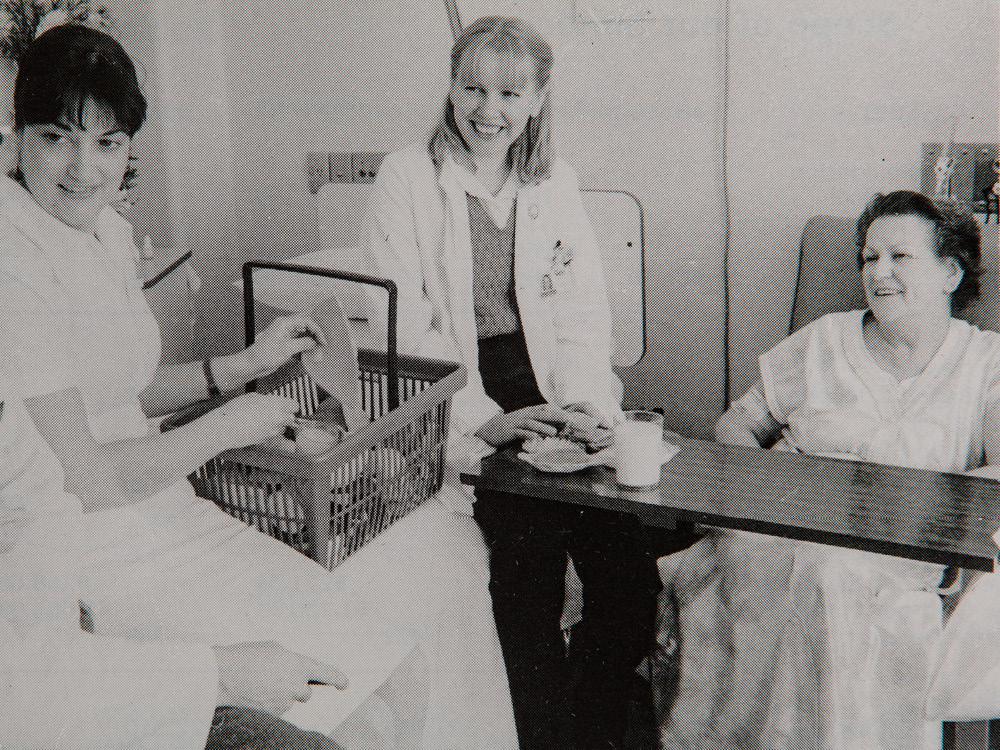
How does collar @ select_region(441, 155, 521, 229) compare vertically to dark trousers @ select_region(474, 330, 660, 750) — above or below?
above

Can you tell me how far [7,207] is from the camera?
0.76 m

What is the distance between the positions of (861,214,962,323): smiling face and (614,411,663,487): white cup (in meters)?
0.60

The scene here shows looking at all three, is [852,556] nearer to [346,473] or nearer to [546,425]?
[546,425]

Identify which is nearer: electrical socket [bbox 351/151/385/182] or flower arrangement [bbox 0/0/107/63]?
flower arrangement [bbox 0/0/107/63]

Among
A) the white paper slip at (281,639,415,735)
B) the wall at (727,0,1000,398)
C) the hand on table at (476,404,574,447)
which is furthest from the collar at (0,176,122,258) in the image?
the wall at (727,0,1000,398)

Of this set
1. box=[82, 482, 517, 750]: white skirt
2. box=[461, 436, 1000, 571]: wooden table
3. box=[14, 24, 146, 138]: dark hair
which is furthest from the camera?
box=[461, 436, 1000, 571]: wooden table

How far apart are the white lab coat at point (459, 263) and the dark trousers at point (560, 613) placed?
20cm

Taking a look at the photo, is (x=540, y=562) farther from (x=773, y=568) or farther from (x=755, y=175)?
(x=755, y=175)

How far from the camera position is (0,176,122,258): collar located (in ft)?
2.50

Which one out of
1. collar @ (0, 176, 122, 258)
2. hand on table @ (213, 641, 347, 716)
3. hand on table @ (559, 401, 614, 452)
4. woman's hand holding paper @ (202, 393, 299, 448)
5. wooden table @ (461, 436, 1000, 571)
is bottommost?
hand on table @ (213, 641, 347, 716)

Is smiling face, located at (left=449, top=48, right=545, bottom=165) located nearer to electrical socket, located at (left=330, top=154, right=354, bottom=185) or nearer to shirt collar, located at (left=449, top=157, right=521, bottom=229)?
shirt collar, located at (left=449, top=157, right=521, bottom=229)

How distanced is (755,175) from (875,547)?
1.09 m

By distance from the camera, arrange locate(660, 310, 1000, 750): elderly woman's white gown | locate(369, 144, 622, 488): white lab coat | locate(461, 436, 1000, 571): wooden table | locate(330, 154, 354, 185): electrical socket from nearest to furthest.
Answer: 1. locate(461, 436, 1000, 571): wooden table
2. locate(660, 310, 1000, 750): elderly woman's white gown
3. locate(369, 144, 622, 488): white lab coat
4. locate(330, 154, 354, 185): electrical socket

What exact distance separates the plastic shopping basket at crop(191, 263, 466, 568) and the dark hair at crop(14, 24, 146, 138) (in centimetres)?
34
